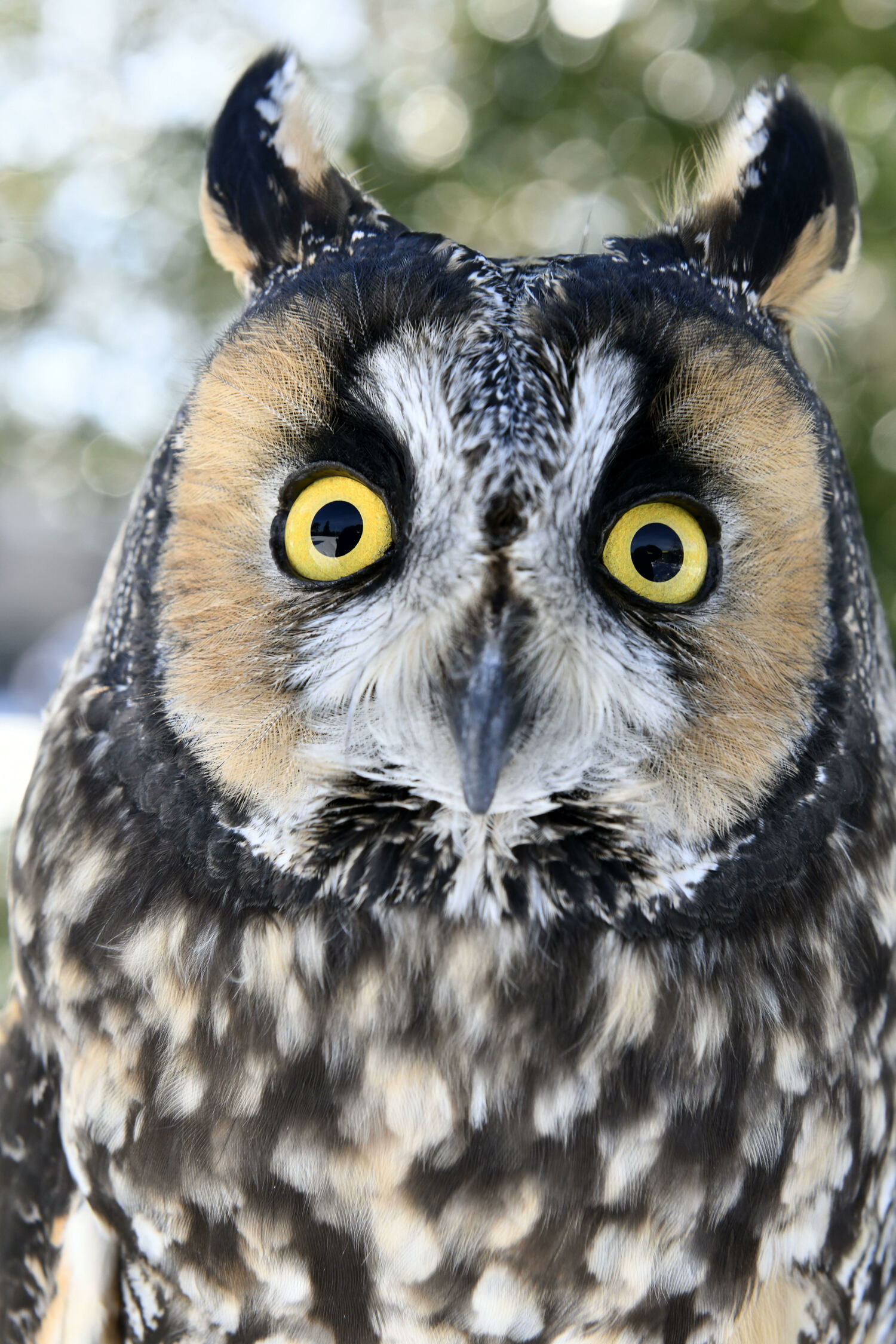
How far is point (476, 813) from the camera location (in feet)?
2.44

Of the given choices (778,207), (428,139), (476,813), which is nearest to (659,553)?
(476,813)

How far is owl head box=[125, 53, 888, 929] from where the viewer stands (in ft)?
2.43

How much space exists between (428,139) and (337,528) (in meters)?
2.23

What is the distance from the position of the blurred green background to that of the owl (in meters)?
1.46

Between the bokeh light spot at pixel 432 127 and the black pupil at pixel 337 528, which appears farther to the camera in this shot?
the bokeh light spot at pixel 432 127

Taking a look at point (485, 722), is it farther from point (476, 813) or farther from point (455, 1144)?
point (455, 1144)

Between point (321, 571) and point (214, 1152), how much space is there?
0.54 meters

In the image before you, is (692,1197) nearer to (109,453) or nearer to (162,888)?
(162,888)

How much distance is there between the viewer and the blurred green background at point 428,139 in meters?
2.45

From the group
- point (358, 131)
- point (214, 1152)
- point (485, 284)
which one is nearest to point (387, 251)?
point (485, 284)

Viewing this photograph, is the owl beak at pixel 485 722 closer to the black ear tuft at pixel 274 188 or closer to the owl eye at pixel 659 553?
the owl eye at pixel 659 553

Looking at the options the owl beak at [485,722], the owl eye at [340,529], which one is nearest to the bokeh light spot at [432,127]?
the owl eye at [340,529]

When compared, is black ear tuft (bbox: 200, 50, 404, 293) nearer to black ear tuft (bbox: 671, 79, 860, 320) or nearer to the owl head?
the owl head

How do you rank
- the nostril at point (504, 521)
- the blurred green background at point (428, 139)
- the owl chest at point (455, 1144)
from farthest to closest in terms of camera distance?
the blurred green background at point (428, 139), the owl chest at point (455, 1144), the nostril at point (504, 521)
